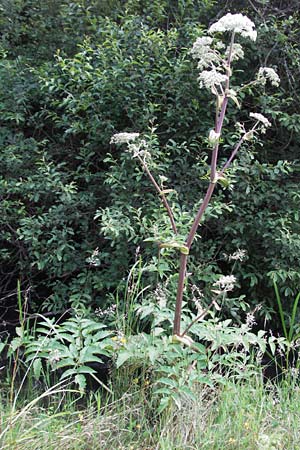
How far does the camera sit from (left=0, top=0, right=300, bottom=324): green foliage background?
3404 mm

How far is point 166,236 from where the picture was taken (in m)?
2.88

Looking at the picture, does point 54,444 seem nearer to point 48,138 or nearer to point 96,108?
point 96,108

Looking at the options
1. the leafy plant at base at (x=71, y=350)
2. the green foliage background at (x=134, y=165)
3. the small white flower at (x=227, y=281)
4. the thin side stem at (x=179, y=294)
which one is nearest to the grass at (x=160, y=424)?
the leafy plant at base at (x=71, y=350)

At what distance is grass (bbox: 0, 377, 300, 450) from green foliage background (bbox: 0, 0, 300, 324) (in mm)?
955

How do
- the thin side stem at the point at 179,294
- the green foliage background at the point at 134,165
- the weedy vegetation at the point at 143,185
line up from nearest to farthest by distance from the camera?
1. the thin side stem at the point at 179,294
2. the weedy vegetation at the point at 143,185
3. the green foliage background at the point at 134,165

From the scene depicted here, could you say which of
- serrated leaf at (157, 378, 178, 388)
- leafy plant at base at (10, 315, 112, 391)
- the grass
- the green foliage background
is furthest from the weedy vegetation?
serrated leaf at (157, 378, 178, 388)

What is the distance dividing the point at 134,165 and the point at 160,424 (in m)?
1.83

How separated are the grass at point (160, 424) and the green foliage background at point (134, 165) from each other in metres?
0.95

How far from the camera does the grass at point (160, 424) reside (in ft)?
6.79

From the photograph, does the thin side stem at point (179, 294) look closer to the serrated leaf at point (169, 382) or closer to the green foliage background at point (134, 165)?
the serrated leaf at point (169, 382)

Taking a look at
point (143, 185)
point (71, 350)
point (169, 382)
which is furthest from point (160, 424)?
point (143, 185)

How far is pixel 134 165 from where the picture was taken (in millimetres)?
3459

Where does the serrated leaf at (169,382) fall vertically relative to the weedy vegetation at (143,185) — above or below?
below

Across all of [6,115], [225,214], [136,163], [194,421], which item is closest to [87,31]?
[6,115]
